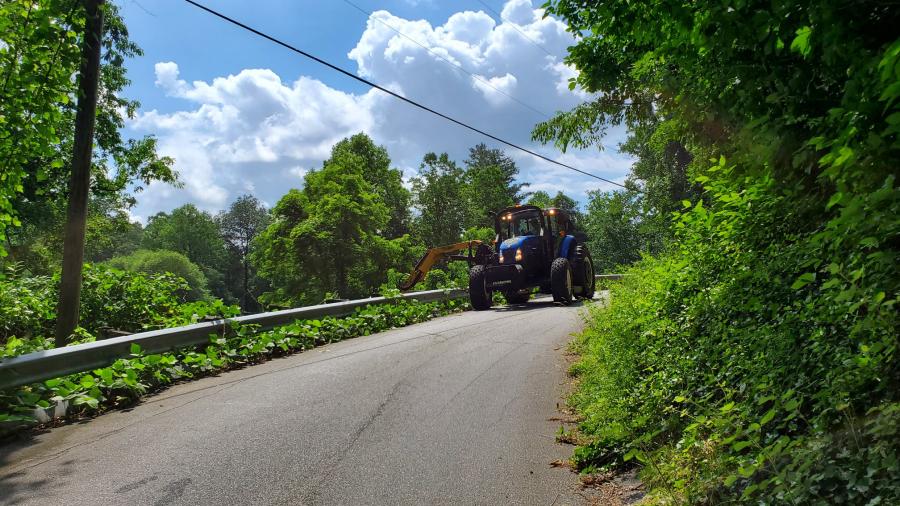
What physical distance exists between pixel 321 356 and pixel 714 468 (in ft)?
21.6

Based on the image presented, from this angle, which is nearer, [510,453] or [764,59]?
[764,59]

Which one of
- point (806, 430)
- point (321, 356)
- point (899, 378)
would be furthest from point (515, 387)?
point (899, 378)

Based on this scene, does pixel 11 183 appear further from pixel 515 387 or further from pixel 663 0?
pixel 663 0

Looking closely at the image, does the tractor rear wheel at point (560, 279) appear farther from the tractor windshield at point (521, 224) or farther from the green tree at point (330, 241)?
the green tree at point (330, 241)

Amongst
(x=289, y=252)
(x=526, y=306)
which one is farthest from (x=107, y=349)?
(x=289, y=252)

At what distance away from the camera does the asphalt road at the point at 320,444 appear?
377 centimetres

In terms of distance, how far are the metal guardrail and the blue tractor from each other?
7195mm

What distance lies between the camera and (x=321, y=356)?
8.67 metres

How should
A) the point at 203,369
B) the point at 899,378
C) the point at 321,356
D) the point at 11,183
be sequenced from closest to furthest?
the point at 899,378 → the point at 11,183 → the point at 203,369 → the point at 321,356

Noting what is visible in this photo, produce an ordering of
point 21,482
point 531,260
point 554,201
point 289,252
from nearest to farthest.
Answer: point 21,482, point 531,260, point 289,252, point 554,201

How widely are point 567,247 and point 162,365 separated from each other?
490 inches

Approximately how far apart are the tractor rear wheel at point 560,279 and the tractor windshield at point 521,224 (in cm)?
169

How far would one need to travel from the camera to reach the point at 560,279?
16.0 meters

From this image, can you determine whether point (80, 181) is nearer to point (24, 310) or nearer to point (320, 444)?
point (24, 310)
